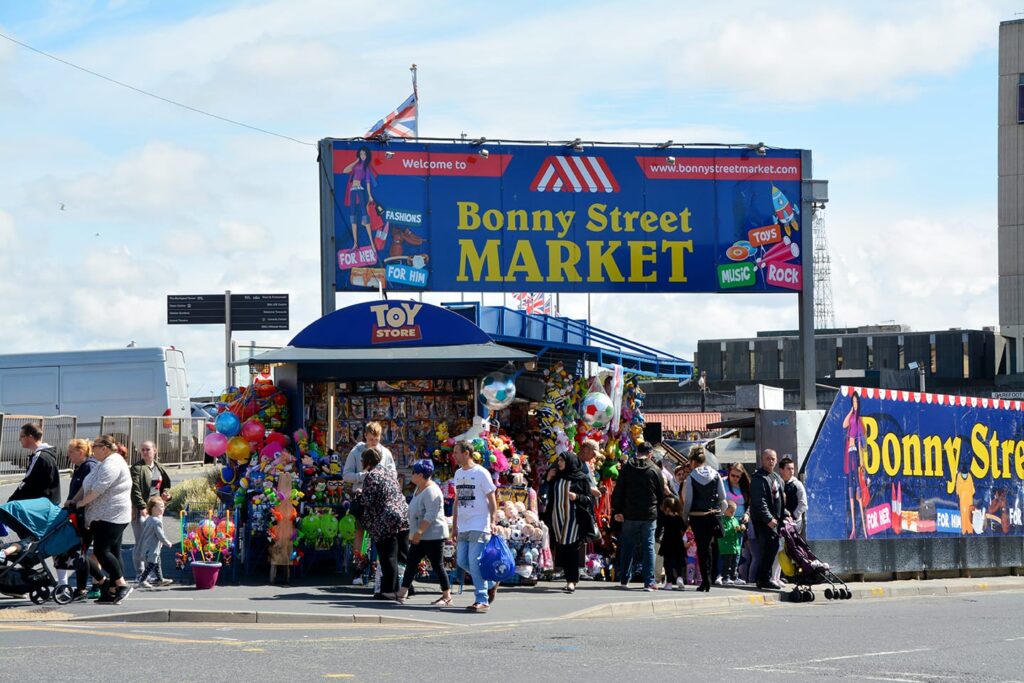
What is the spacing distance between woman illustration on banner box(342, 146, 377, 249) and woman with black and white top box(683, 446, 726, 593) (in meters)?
9.03

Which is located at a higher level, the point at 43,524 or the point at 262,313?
the point at 262,313

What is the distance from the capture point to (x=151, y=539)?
1605 cm

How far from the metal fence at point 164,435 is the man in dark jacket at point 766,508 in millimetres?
17698

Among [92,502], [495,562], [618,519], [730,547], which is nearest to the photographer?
[92,502]

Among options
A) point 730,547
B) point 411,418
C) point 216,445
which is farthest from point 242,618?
point 730,547

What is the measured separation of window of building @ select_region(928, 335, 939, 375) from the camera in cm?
7900

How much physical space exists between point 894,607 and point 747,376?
6571 centimetres

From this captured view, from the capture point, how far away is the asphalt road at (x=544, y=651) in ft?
33.0

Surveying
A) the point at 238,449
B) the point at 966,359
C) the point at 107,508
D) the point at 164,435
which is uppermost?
the point at 966,359

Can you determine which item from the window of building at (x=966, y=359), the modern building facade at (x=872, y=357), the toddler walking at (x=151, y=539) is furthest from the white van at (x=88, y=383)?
the window of building at (x=966, y=359)

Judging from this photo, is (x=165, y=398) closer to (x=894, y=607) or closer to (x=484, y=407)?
(x=484, y=407)

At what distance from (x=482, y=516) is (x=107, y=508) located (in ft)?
13.3

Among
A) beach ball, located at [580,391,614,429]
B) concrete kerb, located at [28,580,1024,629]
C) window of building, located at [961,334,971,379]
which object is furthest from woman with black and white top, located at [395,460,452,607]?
window of building, located at [961,334,971,379]

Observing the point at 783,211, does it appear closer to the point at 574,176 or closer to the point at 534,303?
the point at 574,176
